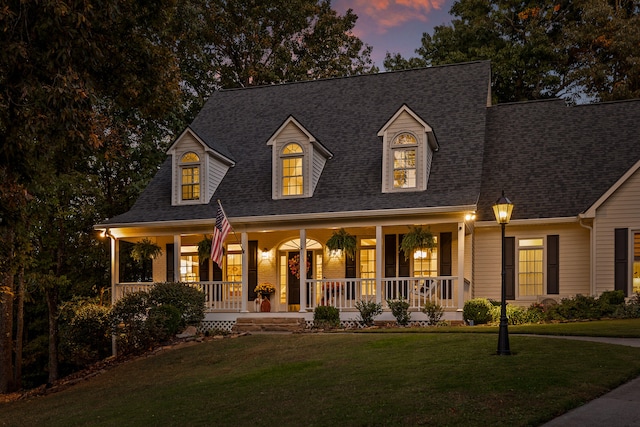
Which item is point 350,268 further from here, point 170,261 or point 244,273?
point 170,261

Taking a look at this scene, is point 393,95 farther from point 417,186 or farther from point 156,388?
point 156,388

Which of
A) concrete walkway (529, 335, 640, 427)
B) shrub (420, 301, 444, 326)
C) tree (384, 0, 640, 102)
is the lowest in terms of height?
concrete walkway (529, 335, 640, 427)

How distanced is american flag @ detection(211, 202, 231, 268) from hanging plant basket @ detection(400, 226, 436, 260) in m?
5.06

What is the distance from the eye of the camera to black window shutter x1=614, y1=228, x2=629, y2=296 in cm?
2069

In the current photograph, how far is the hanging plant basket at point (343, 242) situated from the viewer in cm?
2194

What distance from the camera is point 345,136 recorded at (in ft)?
83.9

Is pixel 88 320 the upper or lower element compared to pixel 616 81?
lower

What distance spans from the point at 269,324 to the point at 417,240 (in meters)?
4.82

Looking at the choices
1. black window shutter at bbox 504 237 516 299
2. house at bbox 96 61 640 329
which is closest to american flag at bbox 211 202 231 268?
house at bbox 96 61 640 329

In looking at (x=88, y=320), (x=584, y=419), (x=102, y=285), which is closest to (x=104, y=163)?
(x=102, y=285)

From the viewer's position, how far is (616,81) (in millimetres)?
33469

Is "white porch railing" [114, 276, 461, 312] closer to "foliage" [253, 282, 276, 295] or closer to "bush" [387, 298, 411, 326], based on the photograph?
"bush" [387, 298, 411, 326]

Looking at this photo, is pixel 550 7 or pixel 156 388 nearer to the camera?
pixel 156 388

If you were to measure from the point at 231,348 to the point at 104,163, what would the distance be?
15458 mm
